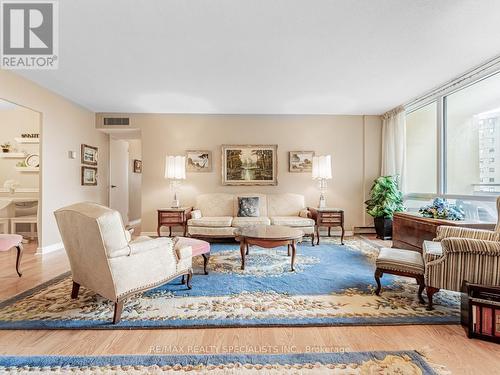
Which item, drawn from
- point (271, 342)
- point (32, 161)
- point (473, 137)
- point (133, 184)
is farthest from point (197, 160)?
point (473, 137)

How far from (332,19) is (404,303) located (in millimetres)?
2850

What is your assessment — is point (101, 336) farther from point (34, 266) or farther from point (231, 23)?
point (231, 23)

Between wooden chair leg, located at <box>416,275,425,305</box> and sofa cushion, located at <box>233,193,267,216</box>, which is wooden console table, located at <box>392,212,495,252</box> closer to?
wooden chair leg, located at <box>416,275,425,305</box>

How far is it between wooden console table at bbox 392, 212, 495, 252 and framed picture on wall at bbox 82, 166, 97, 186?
609cm

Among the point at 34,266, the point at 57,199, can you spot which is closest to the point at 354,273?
the point at 34,266

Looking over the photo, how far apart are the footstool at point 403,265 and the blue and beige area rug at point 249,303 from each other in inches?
8.9

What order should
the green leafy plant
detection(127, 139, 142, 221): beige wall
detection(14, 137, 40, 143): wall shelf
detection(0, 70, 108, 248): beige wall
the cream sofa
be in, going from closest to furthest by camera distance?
detection(0, 70, 108, 248): beige wall < the green leafy plant < detection(14, 137, 40, 143): wall shelf < the cream sofa < detection(127, 139, 142, 221): beige wall

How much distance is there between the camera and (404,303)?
2342mm

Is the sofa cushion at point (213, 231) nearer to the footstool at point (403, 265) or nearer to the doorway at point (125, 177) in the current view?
the doorway at point (125, 177)

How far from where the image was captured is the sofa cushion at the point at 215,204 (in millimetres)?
5191

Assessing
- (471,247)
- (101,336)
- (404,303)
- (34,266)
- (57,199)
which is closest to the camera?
(101,336)

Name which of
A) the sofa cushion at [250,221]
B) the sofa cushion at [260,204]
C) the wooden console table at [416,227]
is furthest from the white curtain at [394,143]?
the sofa cushion at [250,221]

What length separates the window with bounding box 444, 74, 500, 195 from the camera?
342cm

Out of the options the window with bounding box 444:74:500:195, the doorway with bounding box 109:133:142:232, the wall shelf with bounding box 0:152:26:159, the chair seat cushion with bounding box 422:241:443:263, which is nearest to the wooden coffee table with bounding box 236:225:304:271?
the chair seat cushion with bounding box 422:241:443:263
